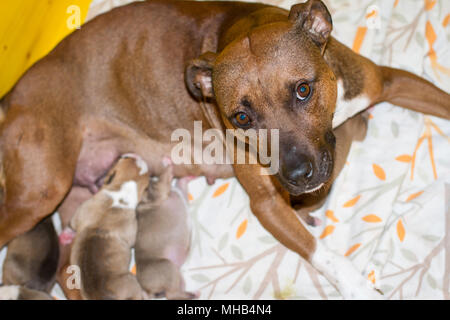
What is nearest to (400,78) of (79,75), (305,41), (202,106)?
(305,41)

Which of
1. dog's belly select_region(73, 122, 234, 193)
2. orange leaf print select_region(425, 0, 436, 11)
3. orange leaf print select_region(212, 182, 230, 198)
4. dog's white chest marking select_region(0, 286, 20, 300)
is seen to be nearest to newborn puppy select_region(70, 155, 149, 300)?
dog's belly select_region(73, 122, 234, 193)

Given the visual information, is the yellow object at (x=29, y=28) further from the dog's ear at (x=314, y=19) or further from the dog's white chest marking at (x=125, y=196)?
the dog's ear at (x=314, y=19)

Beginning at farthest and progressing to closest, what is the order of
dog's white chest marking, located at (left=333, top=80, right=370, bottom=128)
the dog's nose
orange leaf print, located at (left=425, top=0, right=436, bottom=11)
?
orange leaf print, located at (left=425, top=0, right=436, bottom=11), dog's white chest marking, located at (left=333, top=80, right=370, bottom=128), the dog's nose

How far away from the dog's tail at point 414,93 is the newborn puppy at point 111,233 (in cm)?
202

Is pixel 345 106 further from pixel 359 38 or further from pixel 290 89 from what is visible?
pixel 359 38

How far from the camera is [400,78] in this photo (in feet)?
14.5

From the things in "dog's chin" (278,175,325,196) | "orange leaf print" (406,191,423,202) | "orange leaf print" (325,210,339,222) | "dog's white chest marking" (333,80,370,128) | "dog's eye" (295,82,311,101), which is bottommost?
"orange leaf print" (325,210,339,222)

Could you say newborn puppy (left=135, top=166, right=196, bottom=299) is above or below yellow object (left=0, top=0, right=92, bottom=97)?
below

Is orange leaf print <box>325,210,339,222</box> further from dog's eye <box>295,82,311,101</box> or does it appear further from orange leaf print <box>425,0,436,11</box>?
orange leaf print <box>425,0,436,11</box>

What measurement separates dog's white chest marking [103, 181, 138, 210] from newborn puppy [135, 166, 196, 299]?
0.42ft

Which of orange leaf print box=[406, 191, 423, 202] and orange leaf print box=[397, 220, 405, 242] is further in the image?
orange leaf print box=[406, 191, 423, 202]

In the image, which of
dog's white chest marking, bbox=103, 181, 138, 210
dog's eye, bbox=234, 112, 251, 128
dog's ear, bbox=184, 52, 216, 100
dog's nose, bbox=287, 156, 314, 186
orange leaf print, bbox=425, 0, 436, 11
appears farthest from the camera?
orange leaf print, bbox=425, 0, 436, 11

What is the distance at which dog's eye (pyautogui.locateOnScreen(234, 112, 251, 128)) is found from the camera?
359cm
